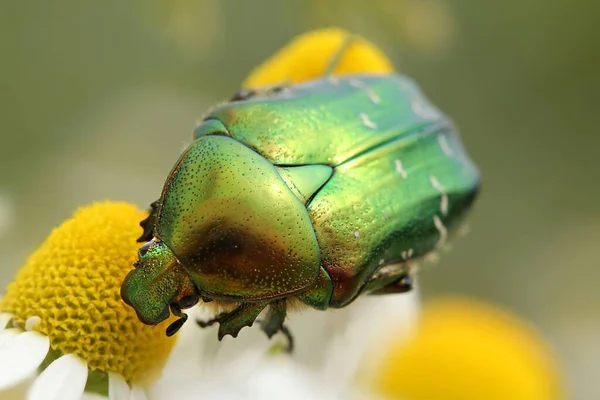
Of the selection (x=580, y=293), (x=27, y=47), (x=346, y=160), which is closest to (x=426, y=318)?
(x=346, y=160)

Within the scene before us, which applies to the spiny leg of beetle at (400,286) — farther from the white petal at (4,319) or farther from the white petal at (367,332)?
the white petal at (4,319)

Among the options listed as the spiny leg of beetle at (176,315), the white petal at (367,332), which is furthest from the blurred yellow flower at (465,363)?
the spiny leg of beetle at (176,315)

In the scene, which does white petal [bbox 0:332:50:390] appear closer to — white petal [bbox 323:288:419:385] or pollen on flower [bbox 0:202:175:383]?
pollen on flower [bbox 0:202:175:383]

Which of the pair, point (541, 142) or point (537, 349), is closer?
point (537, 349)

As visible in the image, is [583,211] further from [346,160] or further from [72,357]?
[72,357]

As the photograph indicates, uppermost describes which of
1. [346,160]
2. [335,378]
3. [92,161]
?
[346,160]

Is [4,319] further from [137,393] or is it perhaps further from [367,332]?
[367,332]
